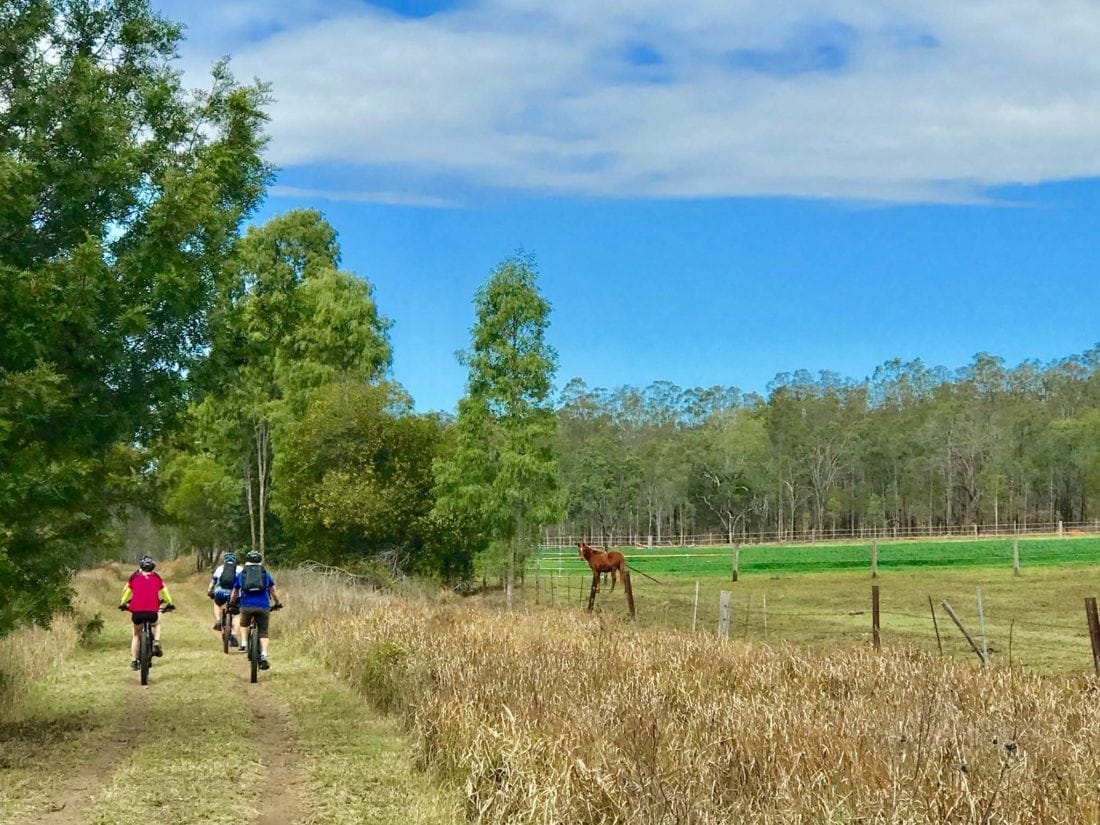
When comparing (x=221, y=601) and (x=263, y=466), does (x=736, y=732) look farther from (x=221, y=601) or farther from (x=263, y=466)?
(x=263, y=466)

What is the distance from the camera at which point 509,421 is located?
3184 centimetres

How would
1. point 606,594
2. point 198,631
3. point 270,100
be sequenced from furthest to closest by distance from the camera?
point 606,594
point 198,631
point 270,100

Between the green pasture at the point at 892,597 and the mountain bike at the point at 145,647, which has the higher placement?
the mountain bike at the point at 145,647

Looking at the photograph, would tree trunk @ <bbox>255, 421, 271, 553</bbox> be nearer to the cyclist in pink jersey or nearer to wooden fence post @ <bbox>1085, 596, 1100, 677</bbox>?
the cyclist in pink jersey

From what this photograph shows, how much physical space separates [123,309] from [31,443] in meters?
1.55

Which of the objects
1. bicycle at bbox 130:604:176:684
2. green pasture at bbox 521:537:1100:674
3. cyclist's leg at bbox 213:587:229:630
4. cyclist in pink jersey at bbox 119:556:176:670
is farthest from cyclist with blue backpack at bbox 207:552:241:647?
green pasture at bbox 521:537:1100:674

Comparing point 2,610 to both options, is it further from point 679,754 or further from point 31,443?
point 679,754

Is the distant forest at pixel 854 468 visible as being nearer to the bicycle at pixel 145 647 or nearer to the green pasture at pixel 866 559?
the green pasture at pixel 866 559

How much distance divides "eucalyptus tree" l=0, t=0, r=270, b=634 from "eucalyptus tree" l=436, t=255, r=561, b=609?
712 inches

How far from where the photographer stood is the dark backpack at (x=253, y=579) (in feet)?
57.4

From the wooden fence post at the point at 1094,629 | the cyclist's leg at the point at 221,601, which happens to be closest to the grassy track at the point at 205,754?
the cyclist's leg at the point at 221,601

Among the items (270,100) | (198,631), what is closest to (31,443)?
(270,100)

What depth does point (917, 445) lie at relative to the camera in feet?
401

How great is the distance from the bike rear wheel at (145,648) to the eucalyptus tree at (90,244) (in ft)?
11.2
